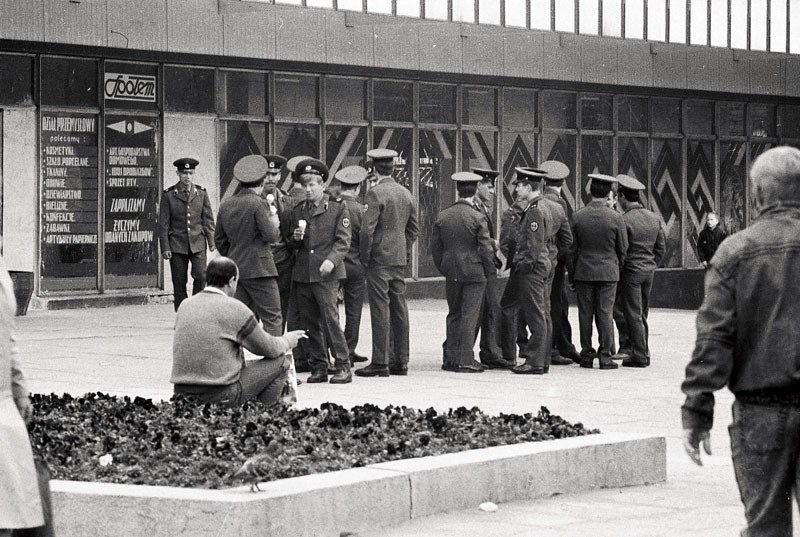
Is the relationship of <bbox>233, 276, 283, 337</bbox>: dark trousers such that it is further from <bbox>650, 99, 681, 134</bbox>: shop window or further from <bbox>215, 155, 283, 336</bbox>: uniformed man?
<bbox>650, 99, 681, 134</bbox>: shop window

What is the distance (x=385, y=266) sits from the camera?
47.9 feet

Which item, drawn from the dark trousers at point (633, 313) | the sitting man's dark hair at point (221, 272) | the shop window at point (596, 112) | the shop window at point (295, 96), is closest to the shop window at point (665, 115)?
the shop window at point (596, 112)

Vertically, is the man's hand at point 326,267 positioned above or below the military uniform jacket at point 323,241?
below

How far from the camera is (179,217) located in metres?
18.9

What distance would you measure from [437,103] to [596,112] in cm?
460

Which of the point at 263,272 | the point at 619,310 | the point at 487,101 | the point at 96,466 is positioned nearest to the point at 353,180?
the point at 263,272

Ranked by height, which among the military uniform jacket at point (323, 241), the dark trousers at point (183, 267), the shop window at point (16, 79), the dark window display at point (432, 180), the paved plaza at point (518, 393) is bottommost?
the paved plaza at point (518, 393)

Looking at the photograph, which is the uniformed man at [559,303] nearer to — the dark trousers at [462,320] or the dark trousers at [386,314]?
the dark trousers at [462,320]

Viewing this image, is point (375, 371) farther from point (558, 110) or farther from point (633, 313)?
point (558, 110)

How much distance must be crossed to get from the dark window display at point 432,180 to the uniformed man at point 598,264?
12181 millimetres

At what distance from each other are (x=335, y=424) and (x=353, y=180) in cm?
627

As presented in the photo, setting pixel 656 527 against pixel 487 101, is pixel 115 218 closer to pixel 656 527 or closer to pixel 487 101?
pixel 487 101

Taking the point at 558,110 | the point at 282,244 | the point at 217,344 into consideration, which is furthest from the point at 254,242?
the point at 558,110

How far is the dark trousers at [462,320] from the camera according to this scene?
49.1ft
